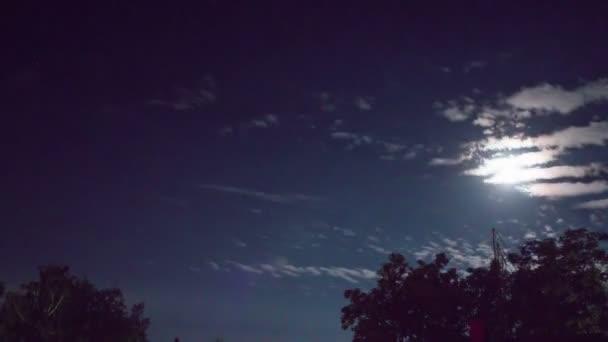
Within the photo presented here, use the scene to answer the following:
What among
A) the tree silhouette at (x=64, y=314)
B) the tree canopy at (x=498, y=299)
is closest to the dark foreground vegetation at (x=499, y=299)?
the tree canopy at (x=498, y=299)

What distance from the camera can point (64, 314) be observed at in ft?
A: 210

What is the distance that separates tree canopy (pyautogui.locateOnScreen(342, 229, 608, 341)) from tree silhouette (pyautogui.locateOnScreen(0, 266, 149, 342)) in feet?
154

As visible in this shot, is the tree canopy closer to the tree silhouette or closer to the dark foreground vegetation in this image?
the dark foreground vegetation

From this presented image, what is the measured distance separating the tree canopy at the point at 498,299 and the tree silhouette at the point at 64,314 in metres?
46.9

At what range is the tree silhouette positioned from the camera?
6066cm

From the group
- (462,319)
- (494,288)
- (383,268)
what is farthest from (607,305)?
(383,268)

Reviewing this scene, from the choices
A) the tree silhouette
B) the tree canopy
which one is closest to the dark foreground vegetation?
the tree canopy

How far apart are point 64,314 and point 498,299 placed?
5949 cm

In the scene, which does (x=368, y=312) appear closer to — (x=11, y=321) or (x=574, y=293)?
(x=574, y=293)

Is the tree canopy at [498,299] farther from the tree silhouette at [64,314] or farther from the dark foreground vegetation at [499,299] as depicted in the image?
the tree silhouette at [64,314]

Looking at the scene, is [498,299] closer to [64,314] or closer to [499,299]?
[499,299]

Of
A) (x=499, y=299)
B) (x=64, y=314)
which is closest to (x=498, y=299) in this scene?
(x=499, y=299)

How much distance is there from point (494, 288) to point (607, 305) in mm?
8147

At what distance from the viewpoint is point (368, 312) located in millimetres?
37750
